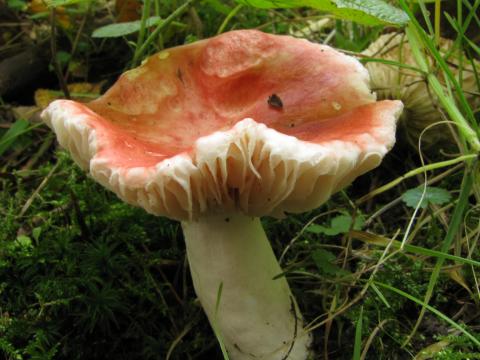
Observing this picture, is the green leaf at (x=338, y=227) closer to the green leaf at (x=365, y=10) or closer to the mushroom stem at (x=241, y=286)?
the mushroom stem at (x=241, y=286)

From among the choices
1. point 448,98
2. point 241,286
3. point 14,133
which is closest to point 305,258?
point 241,286

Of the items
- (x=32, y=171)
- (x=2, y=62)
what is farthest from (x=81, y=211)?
(x=2, y=62)

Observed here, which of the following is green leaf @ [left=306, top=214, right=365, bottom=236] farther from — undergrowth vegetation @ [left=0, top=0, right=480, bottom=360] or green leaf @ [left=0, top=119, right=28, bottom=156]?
green leaf @ [left=0, top=119, right=28, bottom=156]

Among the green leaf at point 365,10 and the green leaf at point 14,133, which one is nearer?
the green leaf at point 365,10

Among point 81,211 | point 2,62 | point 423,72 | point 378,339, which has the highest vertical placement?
point 423,72

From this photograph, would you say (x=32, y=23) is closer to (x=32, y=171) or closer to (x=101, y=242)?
(x=32, y=171)

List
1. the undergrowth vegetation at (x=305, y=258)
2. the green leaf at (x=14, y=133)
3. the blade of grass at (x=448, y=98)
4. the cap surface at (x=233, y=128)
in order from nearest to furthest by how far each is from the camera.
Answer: the cap surface at (x=233, y=128) → the blade of grass at (x=448, y=98) → the undergrowth vegetation at (x=305, y=258) → the green leaf at (x=14, y=133)

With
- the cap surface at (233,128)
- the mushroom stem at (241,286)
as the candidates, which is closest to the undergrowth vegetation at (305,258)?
the mushroom stem at (241,286)
